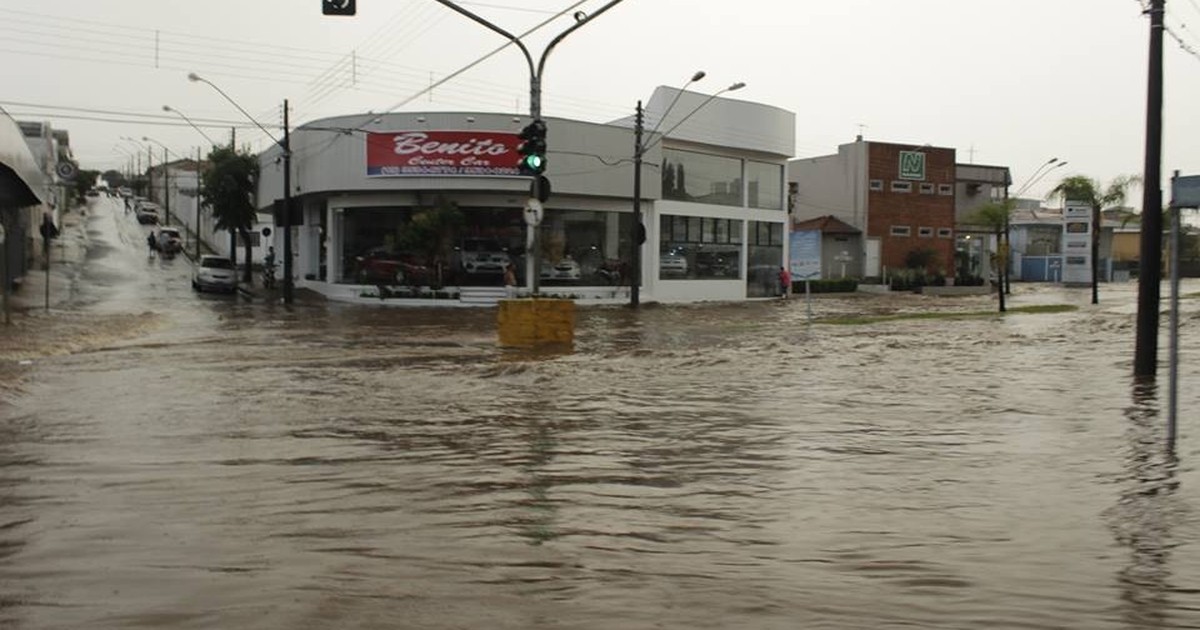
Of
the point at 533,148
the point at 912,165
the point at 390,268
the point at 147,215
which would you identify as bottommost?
the point at 390,268

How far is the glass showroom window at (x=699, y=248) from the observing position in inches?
1756

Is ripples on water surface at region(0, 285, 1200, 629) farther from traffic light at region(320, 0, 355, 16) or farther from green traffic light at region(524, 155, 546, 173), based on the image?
traffic light at region(320, 0, 355, 16)

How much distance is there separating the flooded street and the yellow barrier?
3.32 m

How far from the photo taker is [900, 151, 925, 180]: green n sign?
198 feet

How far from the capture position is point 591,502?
733cm

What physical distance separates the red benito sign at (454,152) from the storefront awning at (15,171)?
11950mm

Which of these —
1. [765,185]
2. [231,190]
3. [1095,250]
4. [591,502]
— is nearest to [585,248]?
[765,185]

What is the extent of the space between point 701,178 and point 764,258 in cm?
632

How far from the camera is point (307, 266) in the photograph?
48.4 meters

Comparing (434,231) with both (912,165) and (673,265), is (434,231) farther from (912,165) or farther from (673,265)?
(912,165)

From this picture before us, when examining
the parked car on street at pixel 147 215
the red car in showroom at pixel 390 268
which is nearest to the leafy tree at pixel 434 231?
the red car in showroom at pixel 390 268

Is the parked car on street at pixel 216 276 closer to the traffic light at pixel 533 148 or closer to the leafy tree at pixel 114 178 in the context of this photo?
the traffic light at pixel 533 148

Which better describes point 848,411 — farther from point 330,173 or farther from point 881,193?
point 881,193

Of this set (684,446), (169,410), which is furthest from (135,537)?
(169,410)
